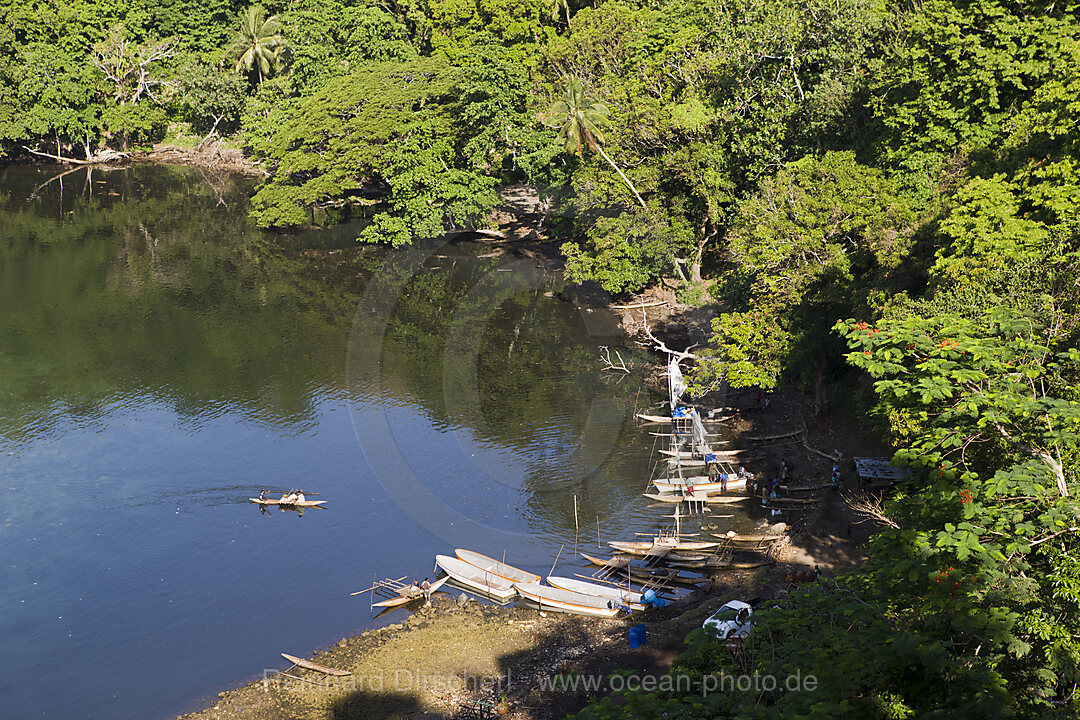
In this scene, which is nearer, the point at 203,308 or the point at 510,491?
the point at 510,491

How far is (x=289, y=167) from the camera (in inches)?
2835

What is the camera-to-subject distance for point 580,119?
55562mm

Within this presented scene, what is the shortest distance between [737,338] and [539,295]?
25.5 m

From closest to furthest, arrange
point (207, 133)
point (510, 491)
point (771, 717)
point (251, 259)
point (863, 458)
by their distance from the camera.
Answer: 1. point (771, 717)
2. point (863, 458)
3. point (510, 491)
4. point (251, 259)
5. point (207, 133)

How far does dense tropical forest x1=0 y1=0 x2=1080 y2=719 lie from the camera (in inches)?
685

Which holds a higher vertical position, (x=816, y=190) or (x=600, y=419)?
(x=816, y=190)

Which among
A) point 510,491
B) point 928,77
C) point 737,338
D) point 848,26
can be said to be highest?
point 848,26

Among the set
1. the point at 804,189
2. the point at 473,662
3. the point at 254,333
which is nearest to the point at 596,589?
the point at 473,662

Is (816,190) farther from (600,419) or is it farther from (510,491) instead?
(510,491)

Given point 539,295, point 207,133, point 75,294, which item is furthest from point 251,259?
point 207,133

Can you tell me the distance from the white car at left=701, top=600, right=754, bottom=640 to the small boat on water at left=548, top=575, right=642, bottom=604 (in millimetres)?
3432

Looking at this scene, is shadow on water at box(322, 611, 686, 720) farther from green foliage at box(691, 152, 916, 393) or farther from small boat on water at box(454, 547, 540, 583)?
green foliage at box(691, 152, 916, 393)

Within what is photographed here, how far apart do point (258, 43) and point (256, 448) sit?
75001mm

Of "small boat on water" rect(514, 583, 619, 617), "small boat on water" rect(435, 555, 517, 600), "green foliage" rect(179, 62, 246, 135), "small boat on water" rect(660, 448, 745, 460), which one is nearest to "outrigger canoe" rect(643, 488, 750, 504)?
"small boat on water" rect(660, 448, 745, 460)
